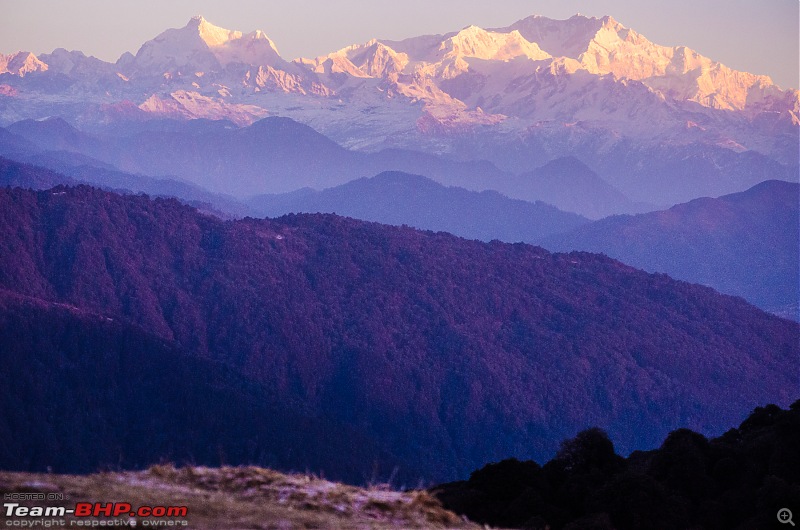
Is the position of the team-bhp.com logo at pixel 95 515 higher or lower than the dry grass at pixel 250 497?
higher

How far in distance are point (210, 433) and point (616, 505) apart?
109 meters

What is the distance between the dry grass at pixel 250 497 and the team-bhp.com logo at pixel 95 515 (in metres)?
0.35

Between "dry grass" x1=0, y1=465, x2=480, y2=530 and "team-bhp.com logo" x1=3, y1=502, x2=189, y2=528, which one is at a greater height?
"team-bhp.com logo" x1=3, y1=502, x2=189, y2=528

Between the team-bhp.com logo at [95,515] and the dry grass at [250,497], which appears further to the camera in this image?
the dry grass at [250,497]

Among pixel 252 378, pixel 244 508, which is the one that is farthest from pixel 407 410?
pixel 244 508

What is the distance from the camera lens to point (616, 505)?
4241cm
